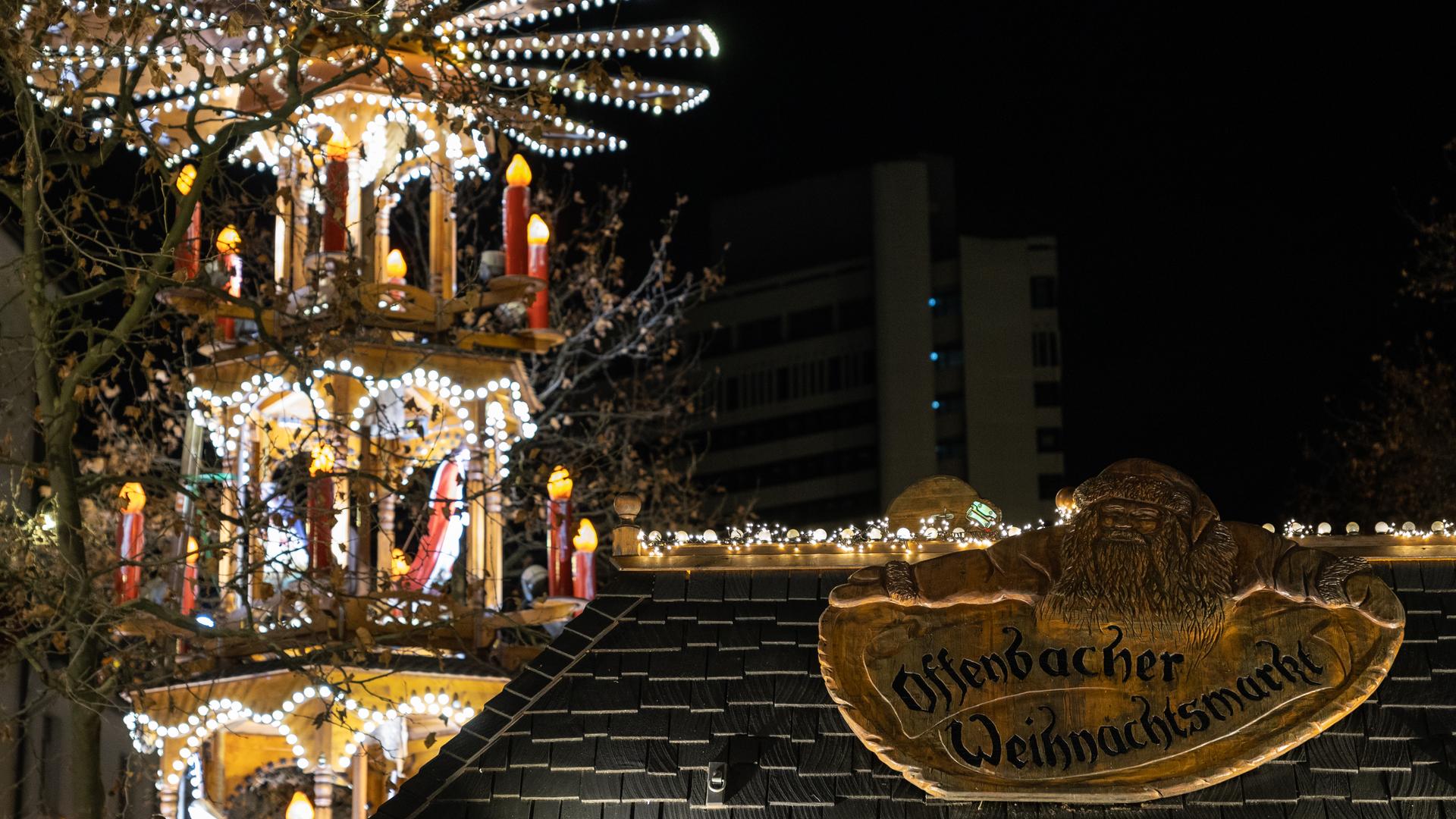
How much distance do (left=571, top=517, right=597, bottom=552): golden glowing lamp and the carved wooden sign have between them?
3.30 meters

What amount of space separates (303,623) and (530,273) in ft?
8.63

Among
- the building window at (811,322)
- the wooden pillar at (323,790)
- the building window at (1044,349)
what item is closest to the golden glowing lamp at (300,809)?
the wooden pillar at (323,790)

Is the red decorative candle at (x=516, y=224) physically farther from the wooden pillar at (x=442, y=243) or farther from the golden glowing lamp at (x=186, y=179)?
the golden glowing lamp at (x=186, y=179)

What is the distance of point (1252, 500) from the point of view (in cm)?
3244

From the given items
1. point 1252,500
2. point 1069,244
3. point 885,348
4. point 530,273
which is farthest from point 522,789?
point 885,348

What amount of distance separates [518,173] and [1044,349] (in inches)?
2098

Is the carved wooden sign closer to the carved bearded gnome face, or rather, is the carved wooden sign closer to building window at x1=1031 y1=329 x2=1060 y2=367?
the carved bearded gnome face

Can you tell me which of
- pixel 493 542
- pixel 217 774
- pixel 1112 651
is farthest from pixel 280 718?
pixel 1112 651

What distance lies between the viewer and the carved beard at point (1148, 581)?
780 cm

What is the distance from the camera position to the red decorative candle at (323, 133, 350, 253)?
37.0 ft

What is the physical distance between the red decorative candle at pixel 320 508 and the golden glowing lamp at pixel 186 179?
154 cm

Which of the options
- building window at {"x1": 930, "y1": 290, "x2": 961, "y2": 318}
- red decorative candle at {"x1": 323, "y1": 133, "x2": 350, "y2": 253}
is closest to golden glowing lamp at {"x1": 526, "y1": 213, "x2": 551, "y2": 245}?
red decorative candle at {"x1": 323, "y1": 133, "x2": 350, "y2": 253}

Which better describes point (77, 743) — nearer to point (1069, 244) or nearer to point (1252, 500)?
point (1252, 500)

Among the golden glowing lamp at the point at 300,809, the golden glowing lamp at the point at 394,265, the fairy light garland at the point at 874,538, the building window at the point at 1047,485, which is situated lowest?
the golden glowing lamp at the point at 300,809
